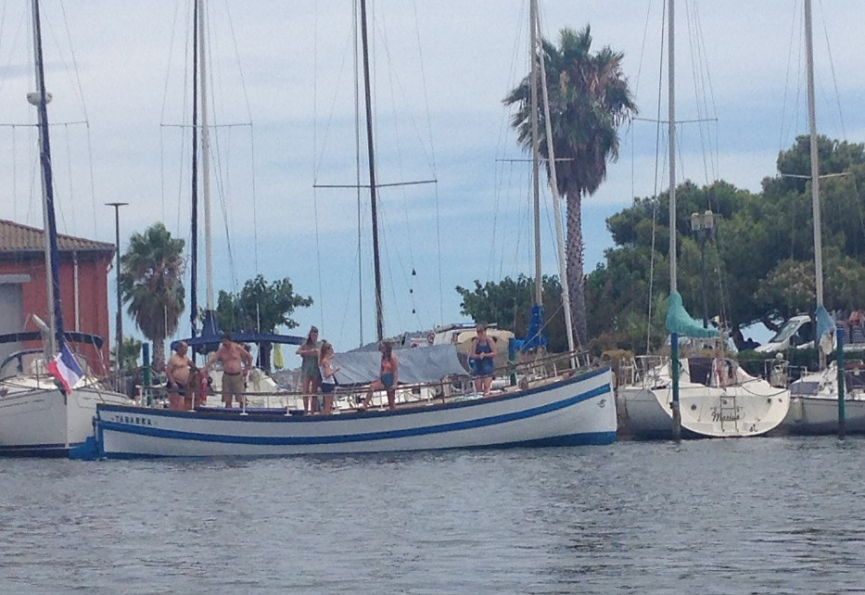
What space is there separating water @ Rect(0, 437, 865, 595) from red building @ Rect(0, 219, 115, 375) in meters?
23.4

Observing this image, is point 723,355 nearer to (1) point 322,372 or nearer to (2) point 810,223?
(1) point 322,372

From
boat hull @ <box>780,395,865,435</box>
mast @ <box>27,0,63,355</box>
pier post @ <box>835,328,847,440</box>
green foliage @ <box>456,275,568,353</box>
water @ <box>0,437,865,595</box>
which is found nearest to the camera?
water @ <box>0,437,865,595</box>

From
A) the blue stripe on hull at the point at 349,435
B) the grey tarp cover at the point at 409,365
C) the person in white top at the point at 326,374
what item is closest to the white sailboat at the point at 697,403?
the grey tarp cover at the point at 409,365

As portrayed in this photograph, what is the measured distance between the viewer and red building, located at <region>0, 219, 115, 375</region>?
55438 millimetres

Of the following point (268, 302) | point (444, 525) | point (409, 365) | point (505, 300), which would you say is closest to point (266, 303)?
point (268, 302)

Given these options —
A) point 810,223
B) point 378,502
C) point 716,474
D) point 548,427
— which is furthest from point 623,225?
point 378,502

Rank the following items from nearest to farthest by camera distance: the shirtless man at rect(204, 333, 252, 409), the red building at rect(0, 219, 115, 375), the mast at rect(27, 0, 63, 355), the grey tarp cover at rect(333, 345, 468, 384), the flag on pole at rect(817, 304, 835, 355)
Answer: the shirtless man at rect(204, 333, 252, 409)
the grey tarp cover at rect(333, 345, 468, 384)
the flag on pole at rect(817, 304, 835, 355)
the mast at rect(27, 0, 63, 355)
the red building at rect(0, 219, 115, 375)

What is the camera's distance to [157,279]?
67.7 m

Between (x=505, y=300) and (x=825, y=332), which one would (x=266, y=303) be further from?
(x=825, y=332)

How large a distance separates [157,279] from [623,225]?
1845 centimetres

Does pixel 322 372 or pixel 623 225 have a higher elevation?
pixel 623 225

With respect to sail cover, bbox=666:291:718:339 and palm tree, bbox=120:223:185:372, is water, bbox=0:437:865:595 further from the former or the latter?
palm tree, bbox=120:223:185:372

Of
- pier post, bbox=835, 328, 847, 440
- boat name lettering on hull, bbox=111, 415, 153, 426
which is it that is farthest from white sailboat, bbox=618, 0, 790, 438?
boat name lettering on hull, bbox=111, 415, 153, 426

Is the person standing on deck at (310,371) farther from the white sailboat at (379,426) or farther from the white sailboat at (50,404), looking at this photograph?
the white sailboat at (50,404)
